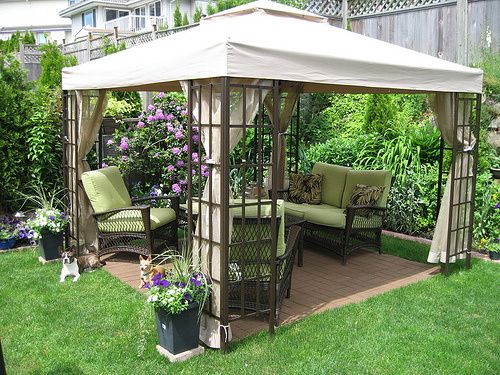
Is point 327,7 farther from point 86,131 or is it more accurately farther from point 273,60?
point 273,60

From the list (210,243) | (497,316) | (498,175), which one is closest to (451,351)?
(497,316)

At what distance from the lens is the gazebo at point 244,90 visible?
3.65m

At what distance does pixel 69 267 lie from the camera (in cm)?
527

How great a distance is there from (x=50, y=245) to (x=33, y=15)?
131ft

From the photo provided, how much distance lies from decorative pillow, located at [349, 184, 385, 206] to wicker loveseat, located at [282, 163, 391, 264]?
65 mm

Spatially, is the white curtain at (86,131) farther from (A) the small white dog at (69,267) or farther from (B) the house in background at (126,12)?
(B) the house in background at (126,12)

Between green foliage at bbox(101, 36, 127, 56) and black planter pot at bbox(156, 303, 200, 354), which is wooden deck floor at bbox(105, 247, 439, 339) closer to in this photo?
black planter pot at bbox(156, 303, 200, 354)

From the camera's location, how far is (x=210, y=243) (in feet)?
12.5

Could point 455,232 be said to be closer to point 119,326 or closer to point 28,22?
point 119,326

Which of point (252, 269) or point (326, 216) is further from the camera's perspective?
point (326, 216)

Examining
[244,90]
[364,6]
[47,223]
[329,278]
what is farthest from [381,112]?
[244,90]

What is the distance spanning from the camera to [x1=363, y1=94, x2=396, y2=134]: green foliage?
910 centimetres

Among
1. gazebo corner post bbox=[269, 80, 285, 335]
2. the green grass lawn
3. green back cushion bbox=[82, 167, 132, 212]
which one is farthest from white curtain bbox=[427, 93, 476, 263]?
Result: green back cushion bbox=[82, 167, 132, 212]

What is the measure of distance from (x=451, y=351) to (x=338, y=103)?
24.6 ft
